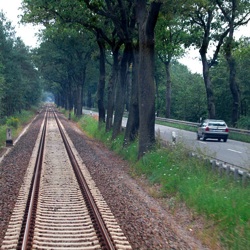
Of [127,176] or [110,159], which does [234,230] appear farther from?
[110,159]

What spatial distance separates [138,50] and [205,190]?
13191 mm

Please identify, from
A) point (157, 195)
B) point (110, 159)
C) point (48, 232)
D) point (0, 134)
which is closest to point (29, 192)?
point (157, 195)

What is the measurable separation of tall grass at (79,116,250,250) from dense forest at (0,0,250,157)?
105 inches

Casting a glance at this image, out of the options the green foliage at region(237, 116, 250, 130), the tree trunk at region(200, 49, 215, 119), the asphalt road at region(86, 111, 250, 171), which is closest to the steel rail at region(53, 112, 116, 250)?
the asphalt road at region(86, 111, 250, 171)

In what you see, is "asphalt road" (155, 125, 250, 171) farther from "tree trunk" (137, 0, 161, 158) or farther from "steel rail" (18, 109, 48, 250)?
"steel rail" (18, 109, 48, 250)

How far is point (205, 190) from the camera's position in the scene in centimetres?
1269

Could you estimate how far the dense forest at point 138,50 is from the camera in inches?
838

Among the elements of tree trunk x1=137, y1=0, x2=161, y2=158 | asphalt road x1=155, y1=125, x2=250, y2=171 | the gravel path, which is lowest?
the gravel path

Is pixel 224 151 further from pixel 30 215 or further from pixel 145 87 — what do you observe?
pixel 30 215

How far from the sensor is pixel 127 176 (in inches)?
733

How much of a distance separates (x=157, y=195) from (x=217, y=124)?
2203 cm

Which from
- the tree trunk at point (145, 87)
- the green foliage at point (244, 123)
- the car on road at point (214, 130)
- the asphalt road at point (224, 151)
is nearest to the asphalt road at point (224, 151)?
the asphalt road at point (224, 151)

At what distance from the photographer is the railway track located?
9344mm

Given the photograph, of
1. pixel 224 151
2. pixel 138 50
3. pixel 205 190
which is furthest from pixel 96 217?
pixel 224 151
